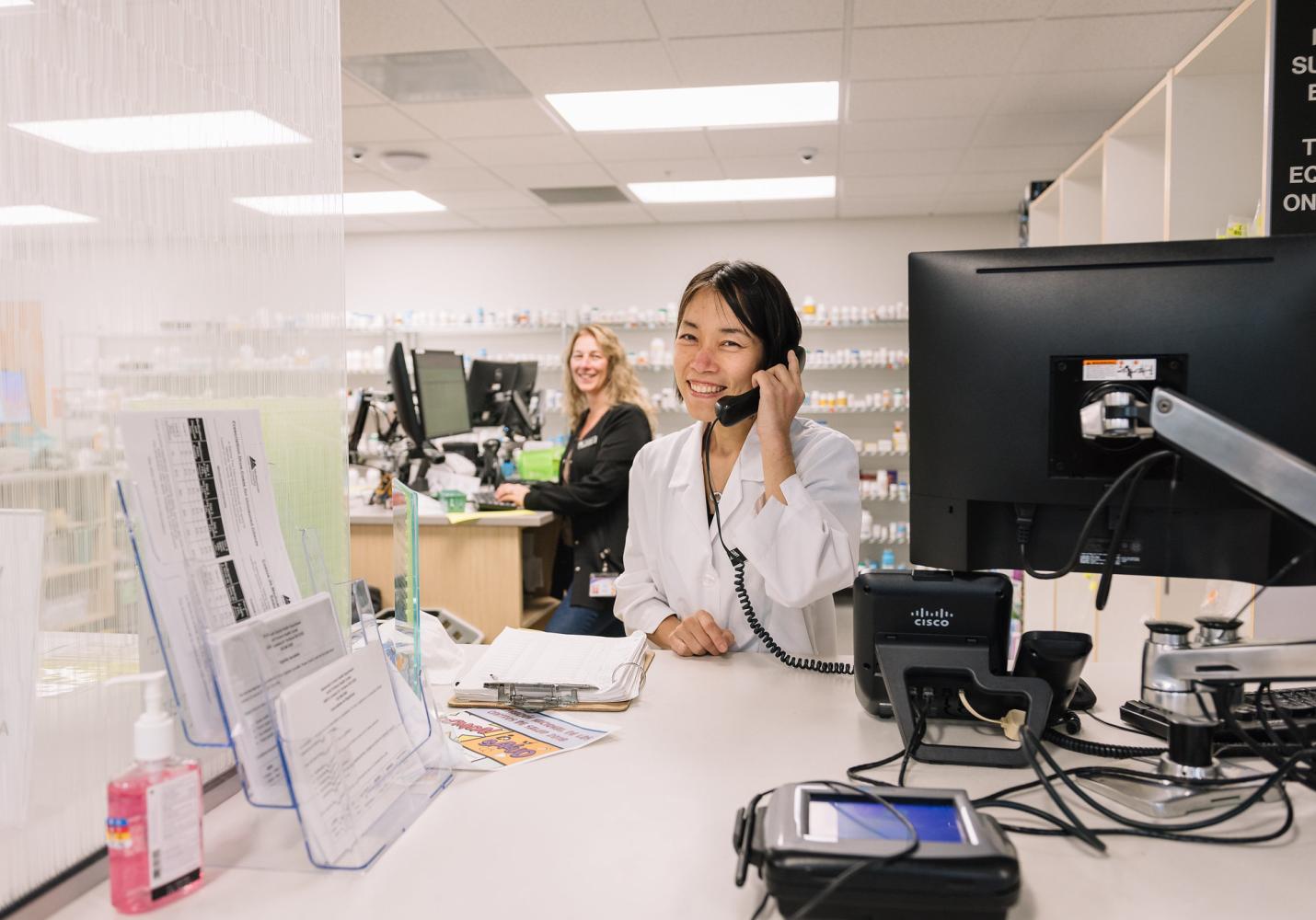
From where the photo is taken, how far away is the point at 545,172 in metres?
5.86

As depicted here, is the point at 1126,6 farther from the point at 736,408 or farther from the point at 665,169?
the point at 665,169

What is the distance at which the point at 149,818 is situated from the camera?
2.55 feet

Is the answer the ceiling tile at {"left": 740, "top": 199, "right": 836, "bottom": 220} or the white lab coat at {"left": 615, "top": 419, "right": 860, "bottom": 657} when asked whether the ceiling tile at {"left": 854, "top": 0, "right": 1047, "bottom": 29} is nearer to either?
the white lab coat at {"left": 615, "top": 419, "right": 860, "bottom": 657}

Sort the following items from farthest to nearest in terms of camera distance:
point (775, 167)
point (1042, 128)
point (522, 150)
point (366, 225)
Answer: point (366, 225)
point (775, 167)
point (522, 150)
point (1042, 128)

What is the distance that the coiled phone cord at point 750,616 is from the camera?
154cm

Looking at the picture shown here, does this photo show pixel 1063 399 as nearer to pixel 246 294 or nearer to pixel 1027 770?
pixel 1027 770

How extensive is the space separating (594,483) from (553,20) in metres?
1.85

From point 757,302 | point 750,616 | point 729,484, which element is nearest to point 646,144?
point 757,302

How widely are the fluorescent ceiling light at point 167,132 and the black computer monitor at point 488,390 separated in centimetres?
366

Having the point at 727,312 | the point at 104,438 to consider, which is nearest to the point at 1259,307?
the point at 727,312

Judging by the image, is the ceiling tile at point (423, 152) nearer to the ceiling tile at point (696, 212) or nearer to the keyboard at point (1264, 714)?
the ceiling tile at point (696, 212)

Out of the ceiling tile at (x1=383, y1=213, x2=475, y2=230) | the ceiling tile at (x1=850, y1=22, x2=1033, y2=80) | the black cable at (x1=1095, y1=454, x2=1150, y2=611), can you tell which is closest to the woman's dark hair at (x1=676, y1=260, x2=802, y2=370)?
the black cable at (x1=1095, y1=454, x2=1150, y2=611)

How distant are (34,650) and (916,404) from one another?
1040mm

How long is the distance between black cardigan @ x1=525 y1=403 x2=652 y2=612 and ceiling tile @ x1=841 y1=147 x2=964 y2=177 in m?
2.64
